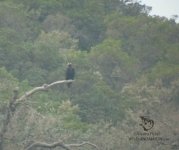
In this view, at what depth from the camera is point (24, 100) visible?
15875 millimetres

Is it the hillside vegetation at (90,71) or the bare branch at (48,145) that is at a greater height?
the hillside vegetation at (90,71)

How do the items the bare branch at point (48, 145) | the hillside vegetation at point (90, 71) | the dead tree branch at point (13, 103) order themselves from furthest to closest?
1. the hillside vegetation at point (90, 71)
2. the bare branch at point (48, 145)
3. the dead tree branch at point (13, 103)

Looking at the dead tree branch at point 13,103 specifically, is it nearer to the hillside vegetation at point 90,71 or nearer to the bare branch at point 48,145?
the bare branch at point 48,145

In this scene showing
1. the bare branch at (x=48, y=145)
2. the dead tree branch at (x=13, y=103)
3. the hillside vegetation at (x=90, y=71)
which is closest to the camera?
the dead tree branch at (x=13, y=103)

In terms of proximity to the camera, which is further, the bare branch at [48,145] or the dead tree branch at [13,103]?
the bare branch at [48,145]

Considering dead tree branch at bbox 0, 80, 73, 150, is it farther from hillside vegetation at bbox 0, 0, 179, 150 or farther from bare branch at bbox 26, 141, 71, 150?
hillside vegetation at bbox 0, 0, 179, 150

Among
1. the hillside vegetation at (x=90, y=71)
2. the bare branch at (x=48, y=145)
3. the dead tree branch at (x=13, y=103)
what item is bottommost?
the bare branch at (x=48, y=145)

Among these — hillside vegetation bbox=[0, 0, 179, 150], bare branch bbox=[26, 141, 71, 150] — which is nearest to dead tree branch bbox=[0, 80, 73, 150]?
bare branch bbox=[26, 141, 71, 150]

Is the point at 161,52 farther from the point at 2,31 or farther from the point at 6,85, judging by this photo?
the point at 6,85

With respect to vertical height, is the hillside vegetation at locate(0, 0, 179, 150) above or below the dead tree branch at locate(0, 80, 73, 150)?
above

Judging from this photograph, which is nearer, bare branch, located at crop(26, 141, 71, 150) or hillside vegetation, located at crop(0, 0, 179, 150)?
bare branch, located at crop(26, 141, 71, 150)

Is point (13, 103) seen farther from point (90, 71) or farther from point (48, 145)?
point (90, 71)

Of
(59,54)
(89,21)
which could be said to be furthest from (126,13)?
(59,54)

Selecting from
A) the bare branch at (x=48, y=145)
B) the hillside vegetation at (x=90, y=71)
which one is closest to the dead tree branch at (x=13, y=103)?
the bare branch at (x=48, y=145)
